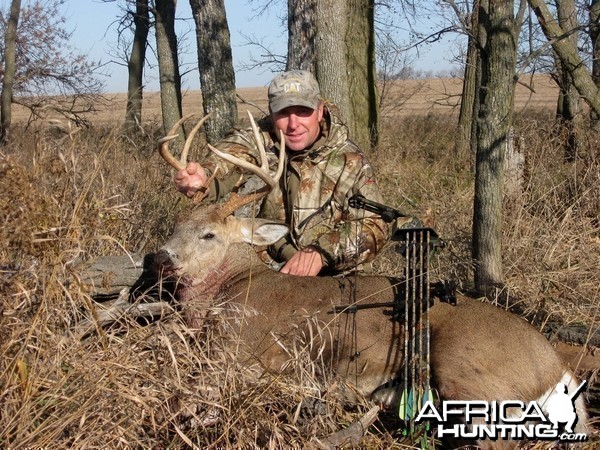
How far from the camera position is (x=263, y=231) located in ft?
16.1

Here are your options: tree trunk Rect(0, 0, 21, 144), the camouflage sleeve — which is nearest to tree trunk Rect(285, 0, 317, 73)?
the camouflage sleeve

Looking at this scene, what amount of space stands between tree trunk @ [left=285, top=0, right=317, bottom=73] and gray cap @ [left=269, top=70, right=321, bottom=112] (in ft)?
7.61

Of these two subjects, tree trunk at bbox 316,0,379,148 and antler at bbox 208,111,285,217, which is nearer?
antler at bbox 208,111,285,217

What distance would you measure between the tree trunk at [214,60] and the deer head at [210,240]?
3580 millimetres

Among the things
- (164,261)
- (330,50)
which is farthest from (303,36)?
(164,261)

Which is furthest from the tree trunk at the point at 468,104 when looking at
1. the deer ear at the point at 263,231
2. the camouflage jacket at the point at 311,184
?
the deer ear at the point at 263,231

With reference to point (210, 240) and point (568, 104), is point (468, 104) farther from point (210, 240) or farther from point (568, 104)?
point (210, 240)

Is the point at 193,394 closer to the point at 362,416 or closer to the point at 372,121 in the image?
the point at 362,416

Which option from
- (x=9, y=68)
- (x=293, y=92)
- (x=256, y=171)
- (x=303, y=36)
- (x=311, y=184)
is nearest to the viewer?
(x=256, y=171)

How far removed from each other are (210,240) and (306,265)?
2.01ft

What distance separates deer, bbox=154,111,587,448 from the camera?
3.66m

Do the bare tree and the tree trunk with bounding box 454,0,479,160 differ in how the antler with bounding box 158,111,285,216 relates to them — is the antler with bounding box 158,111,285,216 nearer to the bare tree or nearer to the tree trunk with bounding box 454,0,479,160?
the bare tree

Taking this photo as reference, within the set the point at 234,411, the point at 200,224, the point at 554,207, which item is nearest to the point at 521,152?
the point at 554,207

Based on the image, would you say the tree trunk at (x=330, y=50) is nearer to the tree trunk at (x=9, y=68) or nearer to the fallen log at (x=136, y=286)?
the fallen log at (x=136, y=286)
